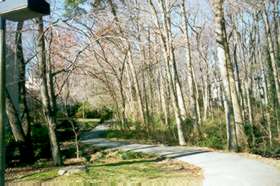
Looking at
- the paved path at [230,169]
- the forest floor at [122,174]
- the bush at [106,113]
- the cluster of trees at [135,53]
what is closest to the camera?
the paved path at [230,169]

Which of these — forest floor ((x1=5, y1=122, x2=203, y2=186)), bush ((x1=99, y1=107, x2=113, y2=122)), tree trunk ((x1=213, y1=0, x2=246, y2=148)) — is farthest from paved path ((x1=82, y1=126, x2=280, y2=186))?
bush ((x1=99, y1=107, x2=113, y2=122))

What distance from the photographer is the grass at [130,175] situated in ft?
35.9

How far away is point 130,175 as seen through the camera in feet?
39.0

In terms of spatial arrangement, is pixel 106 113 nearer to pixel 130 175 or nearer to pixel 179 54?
pixel 179 54

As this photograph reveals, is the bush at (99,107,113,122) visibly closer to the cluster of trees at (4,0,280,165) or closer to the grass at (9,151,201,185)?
the cluster of trees at (4,0,280,165)

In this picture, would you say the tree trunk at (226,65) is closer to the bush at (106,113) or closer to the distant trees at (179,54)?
the distant trees at (179,54)

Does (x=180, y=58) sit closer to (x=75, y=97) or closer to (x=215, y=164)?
(x=75, y=97)

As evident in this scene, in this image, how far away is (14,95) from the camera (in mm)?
34969

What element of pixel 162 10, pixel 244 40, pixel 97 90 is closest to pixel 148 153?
pixel 162 10

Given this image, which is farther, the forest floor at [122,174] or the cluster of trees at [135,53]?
the cluster of trees at [135,53]

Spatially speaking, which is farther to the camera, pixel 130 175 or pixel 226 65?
pixel 226 65

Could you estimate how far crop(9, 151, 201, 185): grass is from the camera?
35.9 ft

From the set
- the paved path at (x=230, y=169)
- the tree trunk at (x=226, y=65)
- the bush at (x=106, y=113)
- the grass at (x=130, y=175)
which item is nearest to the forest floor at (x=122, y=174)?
the grass at (x=130, y=175)

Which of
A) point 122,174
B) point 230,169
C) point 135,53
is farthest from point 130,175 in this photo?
point 135,53
